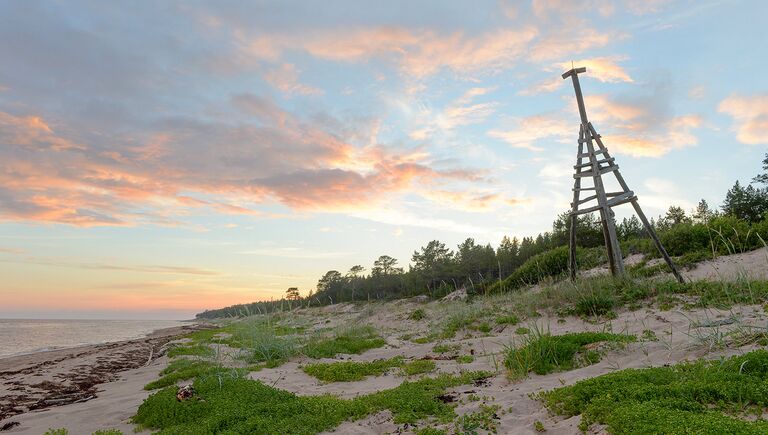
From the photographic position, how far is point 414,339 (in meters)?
13.4

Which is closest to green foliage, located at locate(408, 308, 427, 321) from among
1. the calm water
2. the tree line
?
the tree line

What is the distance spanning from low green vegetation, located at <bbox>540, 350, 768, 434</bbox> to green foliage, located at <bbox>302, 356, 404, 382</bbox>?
4225mm

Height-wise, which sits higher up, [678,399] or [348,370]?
[678,399]

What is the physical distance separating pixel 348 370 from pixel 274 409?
10.5 feet

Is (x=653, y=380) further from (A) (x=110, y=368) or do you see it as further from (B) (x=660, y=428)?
(A) (x=110, y=368)

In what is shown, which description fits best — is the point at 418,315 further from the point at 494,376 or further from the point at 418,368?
the point at 494,376

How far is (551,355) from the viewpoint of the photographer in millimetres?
7215

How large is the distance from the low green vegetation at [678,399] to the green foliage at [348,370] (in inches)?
166

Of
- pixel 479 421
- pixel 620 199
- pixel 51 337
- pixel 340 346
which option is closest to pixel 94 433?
pixel 479 421

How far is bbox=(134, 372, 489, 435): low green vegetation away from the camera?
17.6ft

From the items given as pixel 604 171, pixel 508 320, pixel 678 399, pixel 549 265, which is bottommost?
pixel 508 320


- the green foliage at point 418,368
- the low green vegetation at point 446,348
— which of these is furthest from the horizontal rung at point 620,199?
the green foliage at point 418,368

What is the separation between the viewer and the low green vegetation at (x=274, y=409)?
5.38m

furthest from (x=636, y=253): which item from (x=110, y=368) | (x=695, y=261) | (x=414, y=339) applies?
(x=110, y=368)
